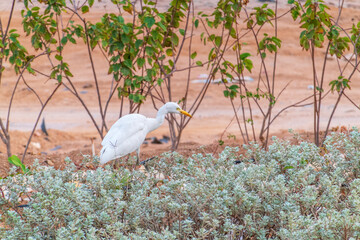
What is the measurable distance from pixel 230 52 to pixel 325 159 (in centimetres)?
1172

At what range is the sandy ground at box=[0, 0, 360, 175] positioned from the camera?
24.1 feet

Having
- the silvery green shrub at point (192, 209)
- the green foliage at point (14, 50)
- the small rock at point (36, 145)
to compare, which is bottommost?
the small rock at point (36, 145)

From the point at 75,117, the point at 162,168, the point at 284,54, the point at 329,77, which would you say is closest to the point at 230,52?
the point at 284,54

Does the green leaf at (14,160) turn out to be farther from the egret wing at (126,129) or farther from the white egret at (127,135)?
the egret wing at (126,129)

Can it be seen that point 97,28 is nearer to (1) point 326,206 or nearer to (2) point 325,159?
(2) point 325,159

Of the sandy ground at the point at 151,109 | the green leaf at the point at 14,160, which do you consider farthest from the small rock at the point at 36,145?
the green leaf at the point at 14,160

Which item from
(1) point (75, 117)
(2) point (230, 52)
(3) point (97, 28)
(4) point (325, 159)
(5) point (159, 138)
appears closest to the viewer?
(4) point (325, 159)

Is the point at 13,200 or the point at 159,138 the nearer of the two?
the point at 13,200

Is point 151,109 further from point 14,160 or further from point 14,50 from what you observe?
point 14,160

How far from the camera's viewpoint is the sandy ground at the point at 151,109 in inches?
290

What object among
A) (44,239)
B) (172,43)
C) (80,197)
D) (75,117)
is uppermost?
(172,43)

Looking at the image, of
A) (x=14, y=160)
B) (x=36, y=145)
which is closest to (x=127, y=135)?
(x=14, y=160)

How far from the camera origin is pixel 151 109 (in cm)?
1016

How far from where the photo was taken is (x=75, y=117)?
10.0 meters
